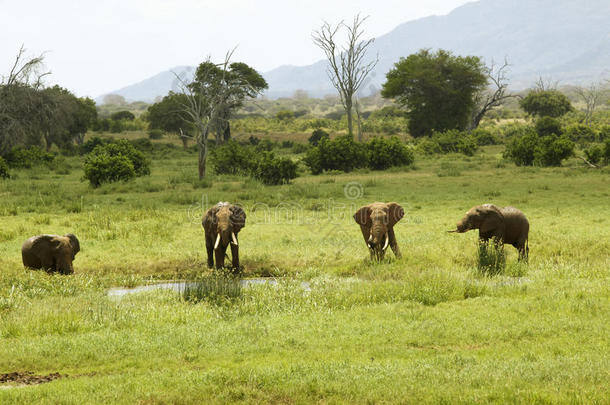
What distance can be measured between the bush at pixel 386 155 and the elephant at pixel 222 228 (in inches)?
1006

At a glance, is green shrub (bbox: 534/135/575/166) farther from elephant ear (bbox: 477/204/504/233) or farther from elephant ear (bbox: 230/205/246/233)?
elephant ear (bbox: 230/205/246/233)

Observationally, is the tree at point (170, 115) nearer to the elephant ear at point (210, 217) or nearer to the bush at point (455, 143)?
the bush at point (455, 143)

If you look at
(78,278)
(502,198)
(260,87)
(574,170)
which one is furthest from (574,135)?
(78,278)

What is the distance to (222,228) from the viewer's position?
36.5 feet

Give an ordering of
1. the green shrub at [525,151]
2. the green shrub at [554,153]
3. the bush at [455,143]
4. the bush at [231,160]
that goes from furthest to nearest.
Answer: the bush at [455,143] → the green shrub at [525,151] → the green shrub at [554,153] → the bush at [231,160]

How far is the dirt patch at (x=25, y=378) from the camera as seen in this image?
21.0 ft

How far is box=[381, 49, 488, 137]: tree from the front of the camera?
59375mm

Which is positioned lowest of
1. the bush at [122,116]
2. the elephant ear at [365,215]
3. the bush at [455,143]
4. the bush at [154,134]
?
the elephant ear at [365,215]

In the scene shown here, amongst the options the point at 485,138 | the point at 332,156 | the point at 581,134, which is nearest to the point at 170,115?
the point at 332,156

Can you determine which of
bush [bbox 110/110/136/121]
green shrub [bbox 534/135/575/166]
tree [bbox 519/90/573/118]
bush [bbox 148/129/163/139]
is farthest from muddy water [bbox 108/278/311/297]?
bush [bbox 110/110/136/121]

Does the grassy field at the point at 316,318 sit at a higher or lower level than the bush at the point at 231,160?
lower

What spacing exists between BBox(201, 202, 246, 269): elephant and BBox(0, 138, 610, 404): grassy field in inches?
30.8

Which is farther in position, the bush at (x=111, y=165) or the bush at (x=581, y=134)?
the bush at (x=581, y=134)

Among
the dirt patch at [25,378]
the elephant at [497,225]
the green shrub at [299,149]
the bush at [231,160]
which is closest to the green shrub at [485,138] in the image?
the green shrub at [299,149]
